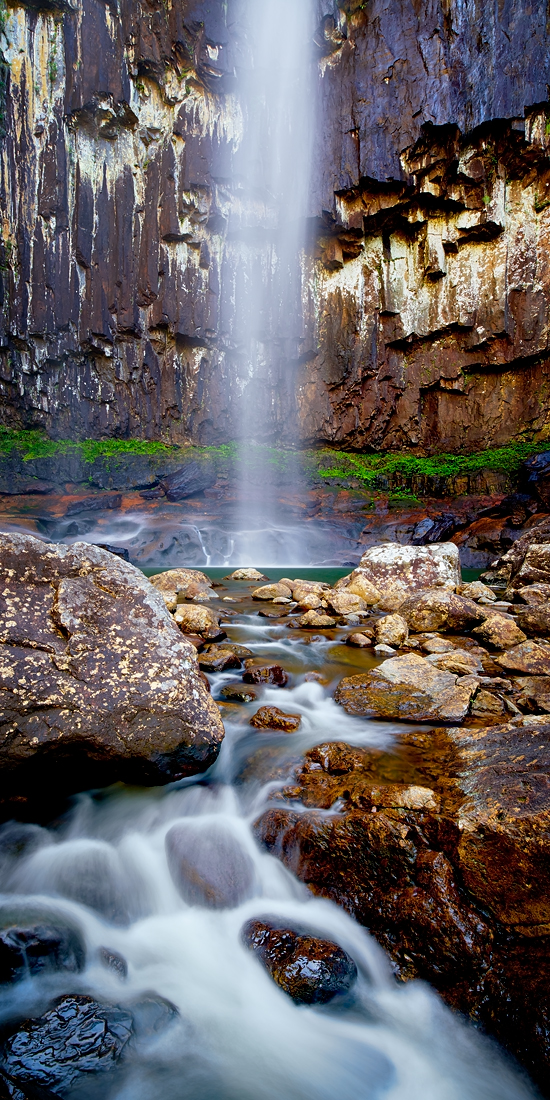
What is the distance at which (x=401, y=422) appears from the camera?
21812 mm

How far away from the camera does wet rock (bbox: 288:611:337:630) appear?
18.1 feet

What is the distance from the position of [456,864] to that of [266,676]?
2.30 meters

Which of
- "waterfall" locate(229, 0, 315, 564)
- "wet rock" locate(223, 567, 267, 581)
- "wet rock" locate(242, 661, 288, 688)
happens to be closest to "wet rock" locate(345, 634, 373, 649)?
"wet rock" locate(242, 661, 288, 688)

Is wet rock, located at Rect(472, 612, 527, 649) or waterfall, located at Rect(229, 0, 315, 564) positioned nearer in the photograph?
wet rock, located at Rect(472, 612, 527, 649)

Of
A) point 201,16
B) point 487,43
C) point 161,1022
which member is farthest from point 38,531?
point 487,43

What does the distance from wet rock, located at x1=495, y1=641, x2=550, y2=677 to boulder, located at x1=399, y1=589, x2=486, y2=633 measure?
0.99 metres

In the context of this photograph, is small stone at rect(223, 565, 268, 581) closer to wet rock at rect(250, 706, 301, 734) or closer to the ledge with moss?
wet rock at rect(250, 706, 301, 734)

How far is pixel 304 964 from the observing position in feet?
6.04

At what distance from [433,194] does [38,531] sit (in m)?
19.0

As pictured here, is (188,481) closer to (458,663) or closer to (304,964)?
(458,663)

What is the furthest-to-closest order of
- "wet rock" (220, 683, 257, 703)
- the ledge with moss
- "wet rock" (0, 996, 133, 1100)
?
1. the ledge with moss
2. "wet rock" (220, 683, 257, 703)
3. "wet rock" (0, 996, 133, 1100)

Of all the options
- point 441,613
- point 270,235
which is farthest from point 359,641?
point 270,235

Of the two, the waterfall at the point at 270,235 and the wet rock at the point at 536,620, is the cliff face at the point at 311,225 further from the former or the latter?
the wet rock at the point at 536,620

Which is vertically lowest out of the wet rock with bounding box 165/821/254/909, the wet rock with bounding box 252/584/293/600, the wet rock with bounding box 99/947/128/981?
the wet rock with bounding box 252/584/293/600
